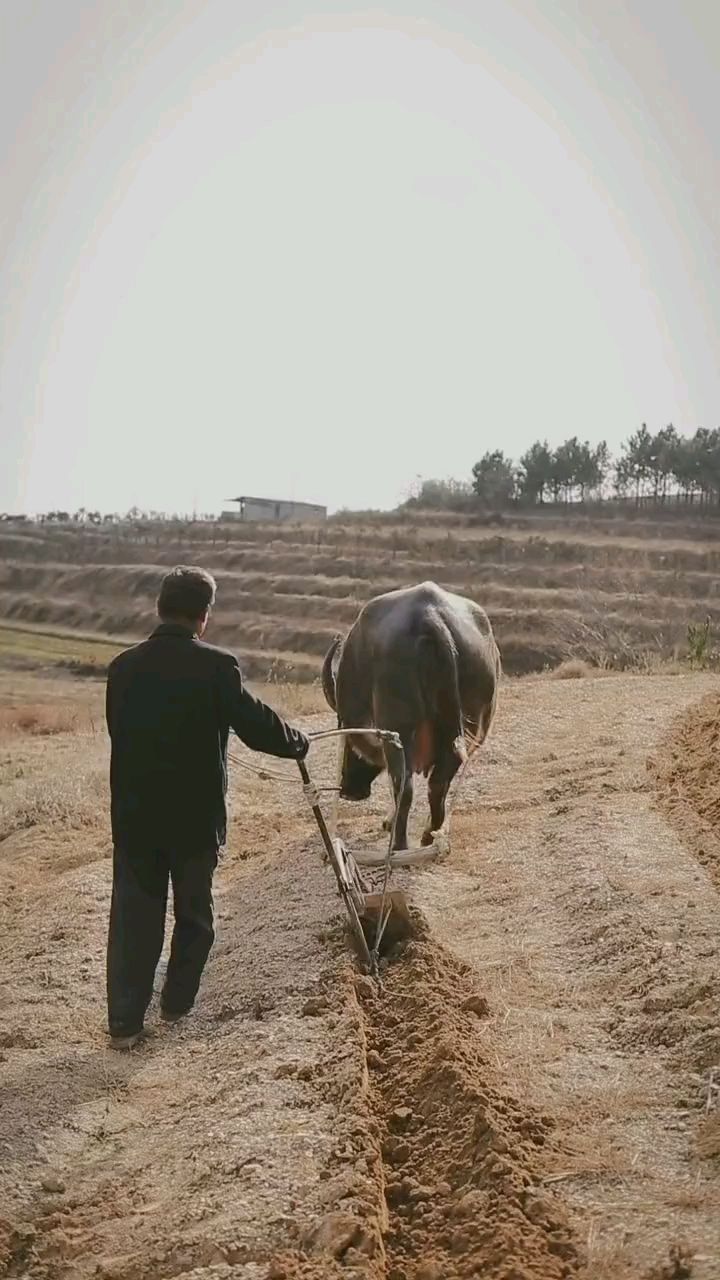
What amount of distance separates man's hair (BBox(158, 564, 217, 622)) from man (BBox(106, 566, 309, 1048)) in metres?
0.08

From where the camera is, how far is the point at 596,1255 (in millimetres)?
3098

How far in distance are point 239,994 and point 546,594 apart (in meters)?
34.4

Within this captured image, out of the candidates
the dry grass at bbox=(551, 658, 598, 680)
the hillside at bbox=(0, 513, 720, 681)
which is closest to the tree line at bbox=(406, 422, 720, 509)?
the hillside at bbox=(0, 513, 720, 681)

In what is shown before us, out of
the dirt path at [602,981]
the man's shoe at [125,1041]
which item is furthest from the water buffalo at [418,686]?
the man's shoe at [125,1041]

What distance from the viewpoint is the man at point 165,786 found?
16.7ft

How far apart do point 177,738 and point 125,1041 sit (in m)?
1.36

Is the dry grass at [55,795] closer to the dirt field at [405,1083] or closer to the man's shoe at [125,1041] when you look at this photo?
the dirt field at [405,1083]

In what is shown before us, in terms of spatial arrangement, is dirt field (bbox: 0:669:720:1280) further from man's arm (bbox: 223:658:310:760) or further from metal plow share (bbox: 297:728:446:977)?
man's arm (bbox: 223:658:310:760)

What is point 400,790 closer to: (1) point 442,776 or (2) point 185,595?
(1) point 442,776

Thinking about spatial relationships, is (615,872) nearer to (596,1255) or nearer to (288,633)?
(596,1255)

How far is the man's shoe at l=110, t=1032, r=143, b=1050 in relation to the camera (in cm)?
500

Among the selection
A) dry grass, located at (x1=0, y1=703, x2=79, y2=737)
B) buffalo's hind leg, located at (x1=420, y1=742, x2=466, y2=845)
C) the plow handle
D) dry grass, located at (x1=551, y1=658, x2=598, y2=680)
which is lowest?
dry grass, located at (x1=0, y1=703, x2=79, y2=737)

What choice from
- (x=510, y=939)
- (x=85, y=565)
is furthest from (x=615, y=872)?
(x=85, y=565)

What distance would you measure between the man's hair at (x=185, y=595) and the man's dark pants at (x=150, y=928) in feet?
3.60
